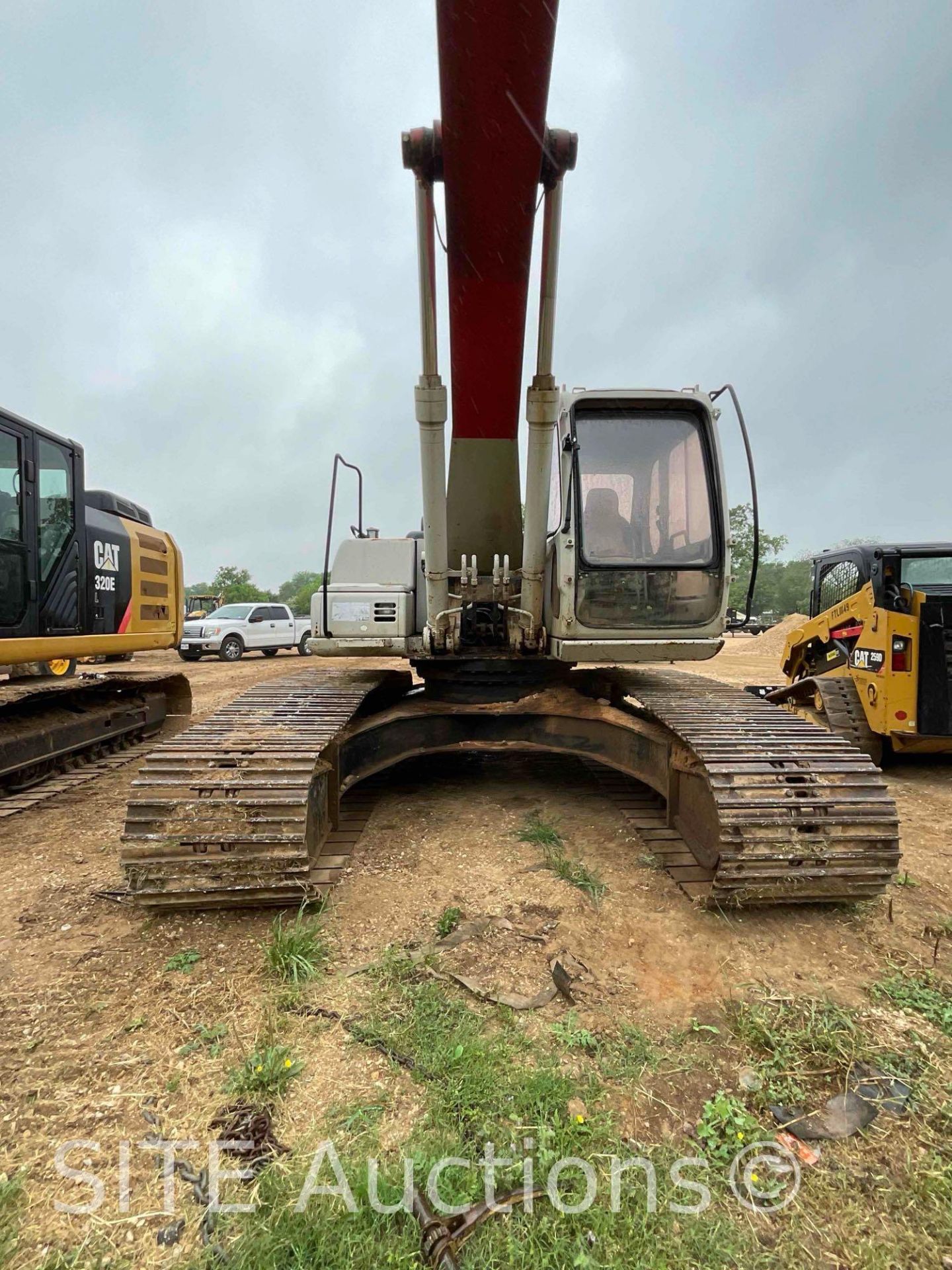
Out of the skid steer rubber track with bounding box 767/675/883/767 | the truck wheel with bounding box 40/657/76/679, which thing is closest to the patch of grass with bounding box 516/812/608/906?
the skid steer rubber track with bounding box 767/675/883/767

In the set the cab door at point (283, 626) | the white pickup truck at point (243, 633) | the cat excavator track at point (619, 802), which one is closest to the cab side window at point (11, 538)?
the cat excavator track at point (619, 802)

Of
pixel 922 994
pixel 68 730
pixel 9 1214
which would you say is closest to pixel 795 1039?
pixel 922 994

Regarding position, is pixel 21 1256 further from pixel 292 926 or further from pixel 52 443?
pixel 52 443

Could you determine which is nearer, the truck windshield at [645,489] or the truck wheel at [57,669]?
the truck windshield at [645,489]

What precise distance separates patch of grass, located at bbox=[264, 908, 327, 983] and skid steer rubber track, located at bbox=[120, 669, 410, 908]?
0.48 feet

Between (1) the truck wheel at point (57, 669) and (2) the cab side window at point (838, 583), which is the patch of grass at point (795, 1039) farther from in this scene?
(1) the truck wheel at point (57, 669)

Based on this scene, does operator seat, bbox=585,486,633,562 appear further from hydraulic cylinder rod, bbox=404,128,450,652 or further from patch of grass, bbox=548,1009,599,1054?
patch of grass, bbox=548,1009,599,1054

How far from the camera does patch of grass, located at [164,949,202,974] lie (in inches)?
98.5

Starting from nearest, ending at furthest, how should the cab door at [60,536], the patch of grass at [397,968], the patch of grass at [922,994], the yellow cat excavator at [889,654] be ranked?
1. the patch of grass at [922,994]
2. the patch of grass at [397,968]
3. the cab door at [60,536]
4. the yellow cat excavator at [889,654]

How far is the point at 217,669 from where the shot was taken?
14875 millimetres

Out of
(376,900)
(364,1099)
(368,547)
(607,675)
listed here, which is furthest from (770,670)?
(364,1099)

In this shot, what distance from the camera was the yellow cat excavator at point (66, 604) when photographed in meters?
4.54

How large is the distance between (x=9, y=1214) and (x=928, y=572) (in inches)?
276

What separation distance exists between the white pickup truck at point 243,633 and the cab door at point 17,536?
1198 centimetres
